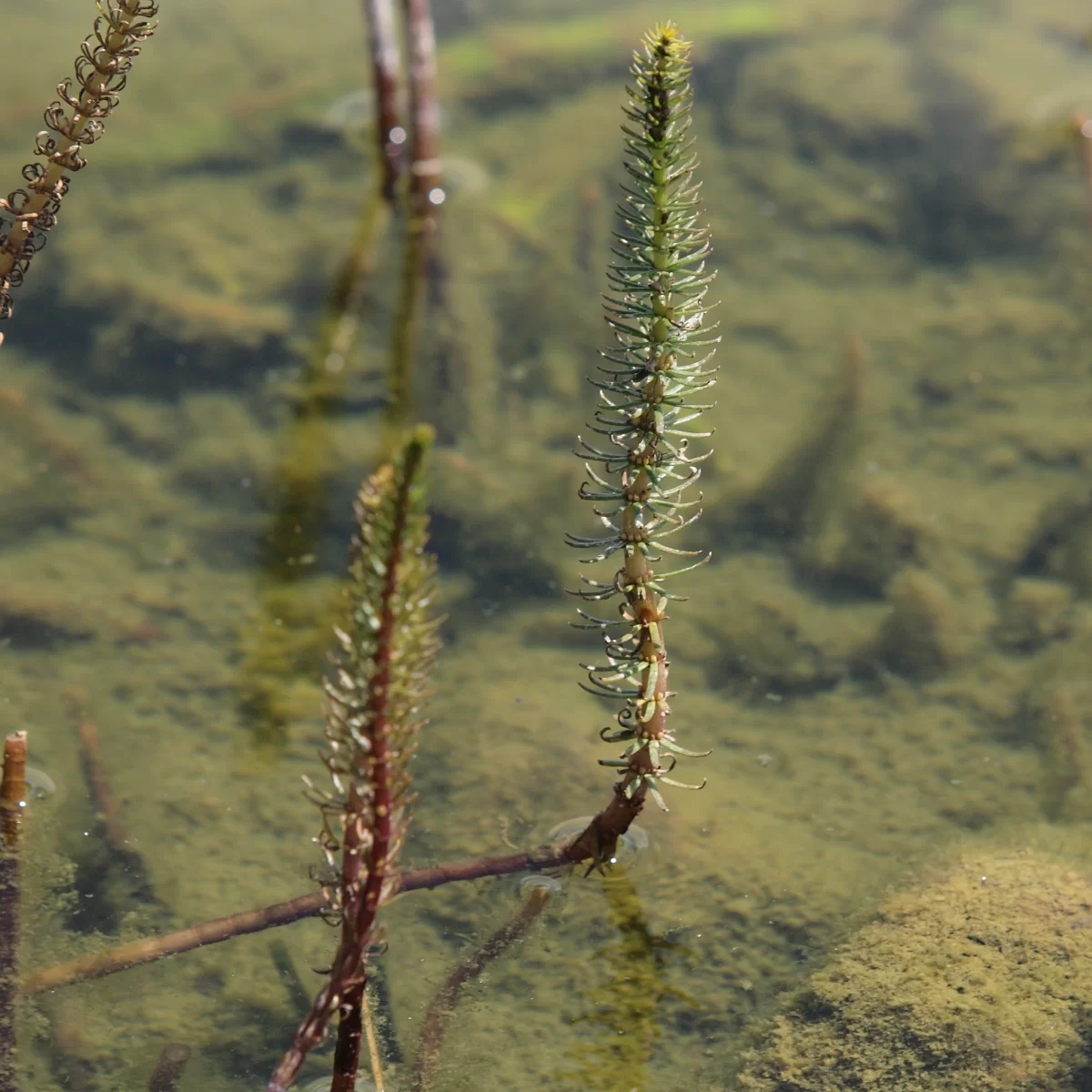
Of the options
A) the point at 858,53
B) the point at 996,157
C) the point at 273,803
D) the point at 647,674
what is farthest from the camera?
the point at 858,53

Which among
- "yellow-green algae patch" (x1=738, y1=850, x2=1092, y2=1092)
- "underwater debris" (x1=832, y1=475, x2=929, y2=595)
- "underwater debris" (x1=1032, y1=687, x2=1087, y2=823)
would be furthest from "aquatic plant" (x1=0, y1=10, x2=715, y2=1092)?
"underwater debris" (x1=832, y1=475, x2=929, y2=595)

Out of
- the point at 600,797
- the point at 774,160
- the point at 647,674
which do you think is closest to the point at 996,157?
the point at 774,160

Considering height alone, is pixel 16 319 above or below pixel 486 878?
above

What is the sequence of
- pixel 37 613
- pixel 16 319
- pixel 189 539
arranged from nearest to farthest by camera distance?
pixel 37 613, pixel 189 539, pixel 16 319

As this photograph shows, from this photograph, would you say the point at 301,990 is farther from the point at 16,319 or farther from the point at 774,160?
the point at 774,160

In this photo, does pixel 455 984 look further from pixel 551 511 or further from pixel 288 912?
pixel 551 511

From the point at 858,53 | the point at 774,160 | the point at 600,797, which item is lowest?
the point at 600,797
